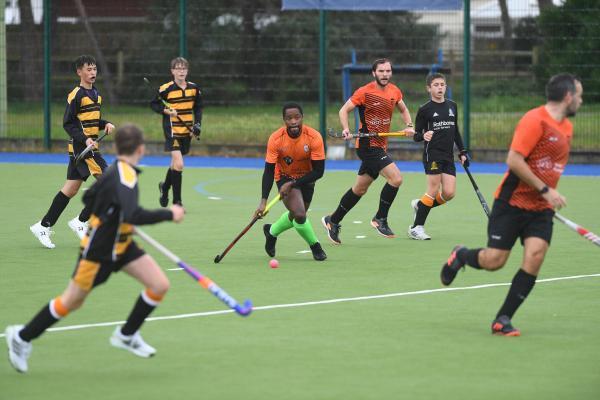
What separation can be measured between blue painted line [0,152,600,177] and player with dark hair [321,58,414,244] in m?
7.06

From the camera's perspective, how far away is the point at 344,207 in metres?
13.0

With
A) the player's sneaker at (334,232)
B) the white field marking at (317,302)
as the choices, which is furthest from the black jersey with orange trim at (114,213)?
the player's sneaker at (334,232)

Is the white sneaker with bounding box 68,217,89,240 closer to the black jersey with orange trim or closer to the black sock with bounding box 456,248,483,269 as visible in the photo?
the black sock with bounding box 456,248,483,269

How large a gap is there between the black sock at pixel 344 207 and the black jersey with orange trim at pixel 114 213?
5.78 m

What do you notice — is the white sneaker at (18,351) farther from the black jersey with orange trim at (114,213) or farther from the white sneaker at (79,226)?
the white sneaker at (79,226)

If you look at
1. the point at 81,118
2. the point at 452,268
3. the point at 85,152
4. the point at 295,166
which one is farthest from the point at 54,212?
the point at 452,268

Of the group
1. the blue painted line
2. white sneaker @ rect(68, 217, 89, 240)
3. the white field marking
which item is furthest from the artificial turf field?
the blue painted line

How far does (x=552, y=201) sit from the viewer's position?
7957 mm

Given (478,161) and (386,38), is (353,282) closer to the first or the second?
(478,161)

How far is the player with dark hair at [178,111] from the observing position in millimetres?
15266

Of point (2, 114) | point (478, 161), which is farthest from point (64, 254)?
point (2, 114)

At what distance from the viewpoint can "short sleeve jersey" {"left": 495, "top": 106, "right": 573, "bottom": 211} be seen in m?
8.09

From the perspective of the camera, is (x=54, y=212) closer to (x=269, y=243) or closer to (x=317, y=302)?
(x=269, y=243)

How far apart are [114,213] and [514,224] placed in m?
2.67
